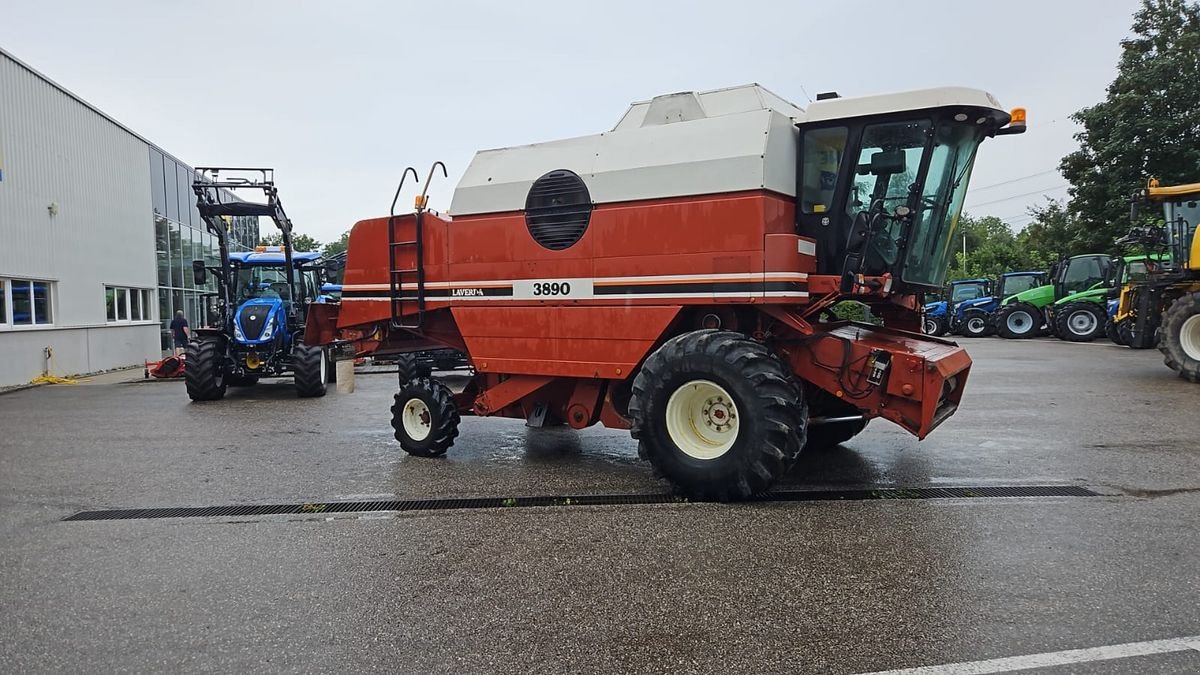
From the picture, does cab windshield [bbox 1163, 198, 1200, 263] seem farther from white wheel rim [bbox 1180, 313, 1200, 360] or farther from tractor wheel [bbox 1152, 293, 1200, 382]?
white wheel rim [bbox 1180, 313, 1200, 360]

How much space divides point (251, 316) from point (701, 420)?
988 cm

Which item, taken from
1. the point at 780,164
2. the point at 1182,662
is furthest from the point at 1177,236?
the point at 1182,662

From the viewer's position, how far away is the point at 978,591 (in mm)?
4039

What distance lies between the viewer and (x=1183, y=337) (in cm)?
1216

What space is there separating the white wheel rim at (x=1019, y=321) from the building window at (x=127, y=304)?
87.2 ft

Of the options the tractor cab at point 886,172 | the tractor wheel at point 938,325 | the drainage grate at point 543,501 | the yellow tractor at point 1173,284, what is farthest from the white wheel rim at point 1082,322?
the tractor cab at point 886,172

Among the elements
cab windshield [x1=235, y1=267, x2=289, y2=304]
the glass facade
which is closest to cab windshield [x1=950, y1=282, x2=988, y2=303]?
cab windshield [x1=235, y1=267, x2=289, y2=304]

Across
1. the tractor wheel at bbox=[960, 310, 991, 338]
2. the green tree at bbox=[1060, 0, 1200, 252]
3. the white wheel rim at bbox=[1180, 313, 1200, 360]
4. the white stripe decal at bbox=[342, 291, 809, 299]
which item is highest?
the green tree at bbox=[1060, 0, 1200, 252]

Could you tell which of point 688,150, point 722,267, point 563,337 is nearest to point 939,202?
point 722,267

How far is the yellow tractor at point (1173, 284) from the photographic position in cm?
1212

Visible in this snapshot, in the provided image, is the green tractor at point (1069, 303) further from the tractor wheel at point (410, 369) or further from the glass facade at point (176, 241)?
the glass facade at point (176, 241)

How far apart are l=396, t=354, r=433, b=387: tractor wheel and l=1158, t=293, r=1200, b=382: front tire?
11425 mm

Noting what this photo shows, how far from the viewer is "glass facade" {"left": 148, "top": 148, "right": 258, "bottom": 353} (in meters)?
23.9

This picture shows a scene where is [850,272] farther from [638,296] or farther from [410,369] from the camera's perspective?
[410,369]
